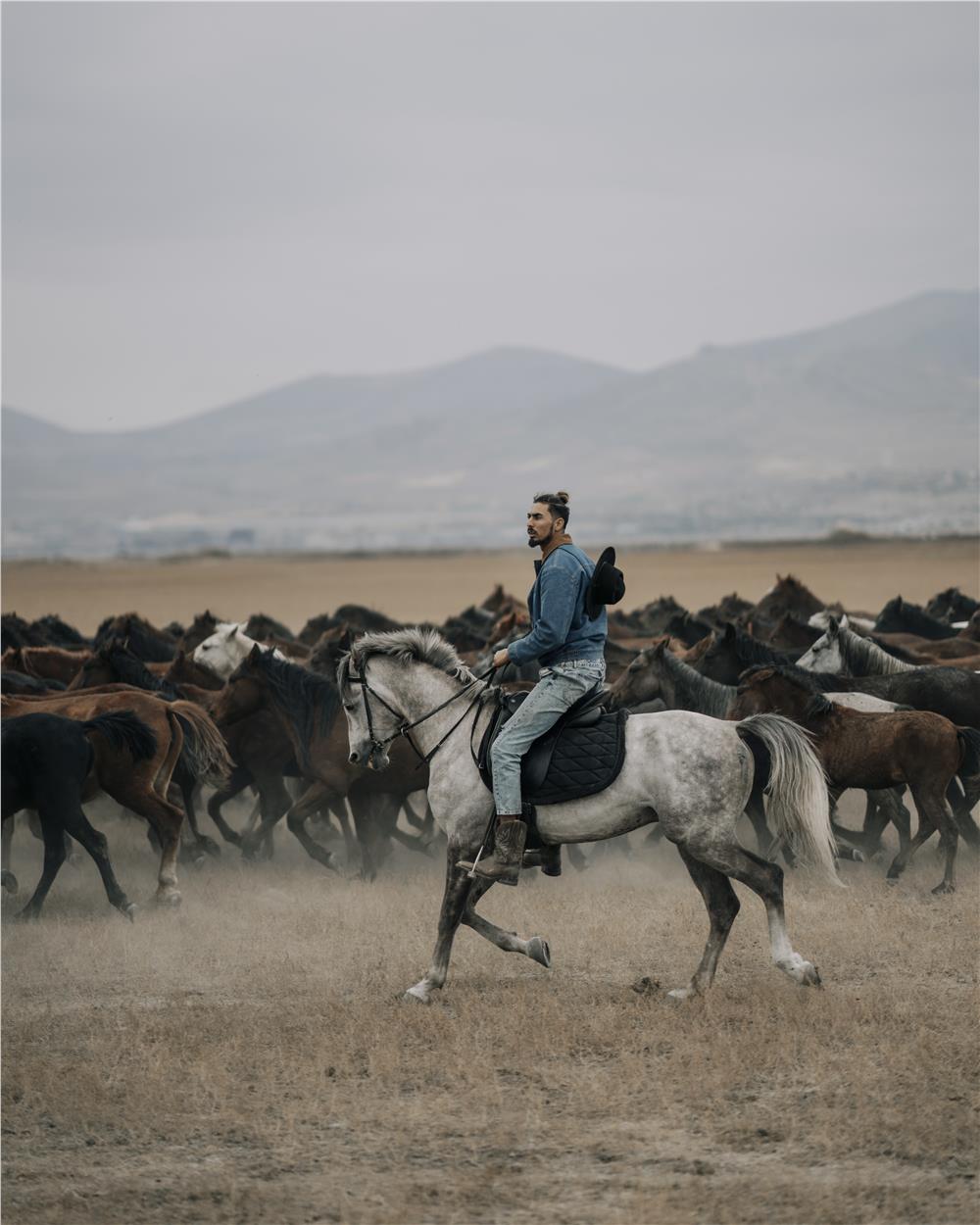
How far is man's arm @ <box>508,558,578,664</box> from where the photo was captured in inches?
309

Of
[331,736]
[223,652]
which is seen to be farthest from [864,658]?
[223,652]

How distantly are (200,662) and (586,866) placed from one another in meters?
4.70

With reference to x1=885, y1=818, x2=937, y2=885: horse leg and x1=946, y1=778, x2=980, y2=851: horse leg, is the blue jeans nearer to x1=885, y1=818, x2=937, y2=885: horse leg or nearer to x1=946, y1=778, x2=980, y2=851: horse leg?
x1=885, y1=818, x2=937, y2=885: horse leg

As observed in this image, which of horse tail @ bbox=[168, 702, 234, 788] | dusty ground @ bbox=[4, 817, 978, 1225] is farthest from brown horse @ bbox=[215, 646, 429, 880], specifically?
dusty ground @ bbox=[4, 817, 978, 1225]

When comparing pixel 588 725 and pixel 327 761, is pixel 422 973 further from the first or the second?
pixel 327 761

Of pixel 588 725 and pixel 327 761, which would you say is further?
pixel 327 761

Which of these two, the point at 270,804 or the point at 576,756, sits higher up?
the point at 576,756

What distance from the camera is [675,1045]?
23.6ft

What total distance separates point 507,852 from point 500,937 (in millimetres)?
618

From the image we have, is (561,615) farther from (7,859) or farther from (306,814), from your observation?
(7,859)

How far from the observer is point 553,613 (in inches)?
310

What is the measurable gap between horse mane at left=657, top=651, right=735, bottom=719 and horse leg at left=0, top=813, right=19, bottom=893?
17.7 ft

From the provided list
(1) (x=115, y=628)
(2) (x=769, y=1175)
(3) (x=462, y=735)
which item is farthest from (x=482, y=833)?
(1) (x=115, y=628)

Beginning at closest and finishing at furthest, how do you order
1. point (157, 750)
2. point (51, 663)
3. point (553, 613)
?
point (553, 613) < point (157, 750) < point (51, 663)
